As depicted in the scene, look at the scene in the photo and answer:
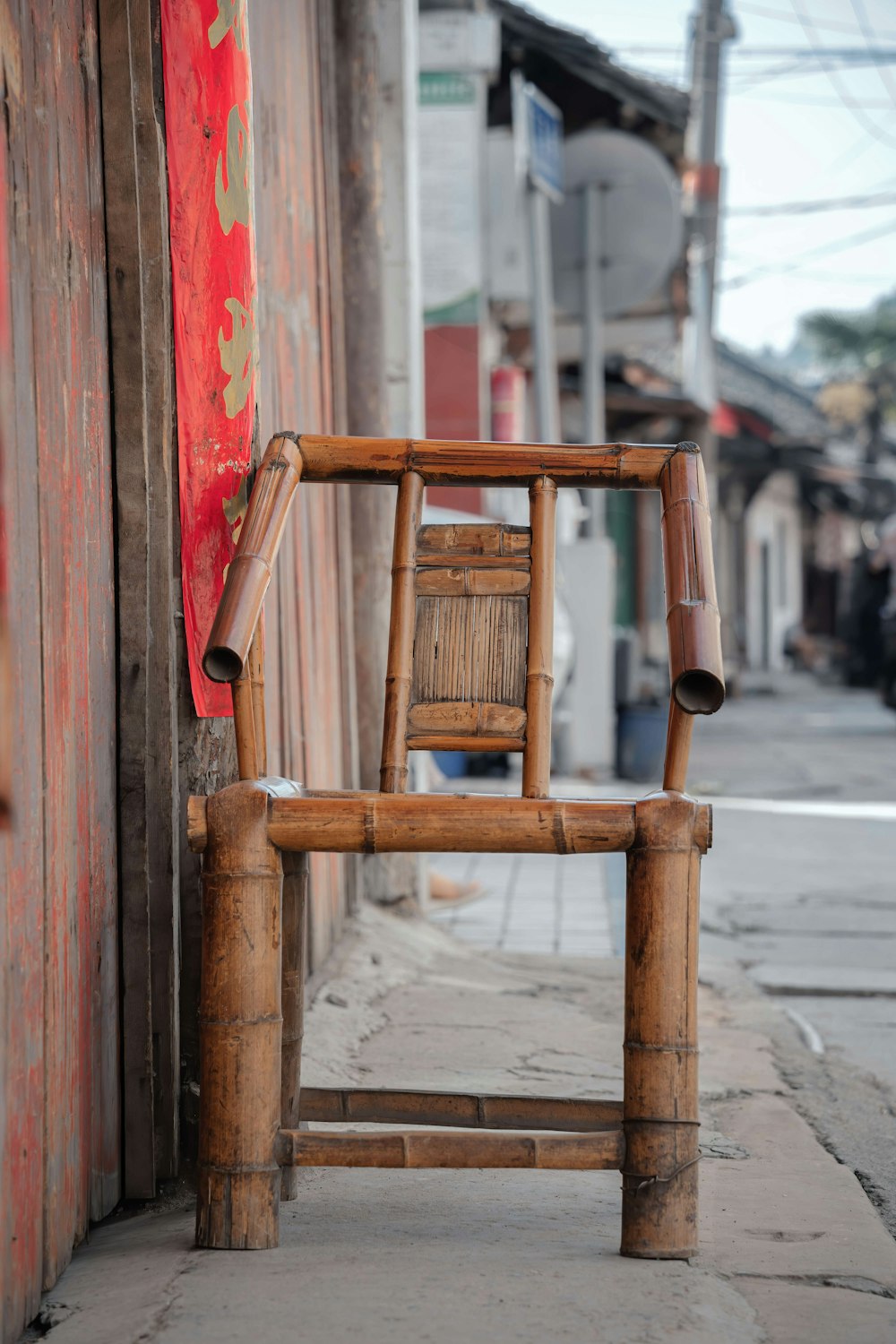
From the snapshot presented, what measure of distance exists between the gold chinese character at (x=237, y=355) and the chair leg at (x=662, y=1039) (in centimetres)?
93

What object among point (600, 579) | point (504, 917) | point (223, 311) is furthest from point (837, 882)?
point (223, 311)

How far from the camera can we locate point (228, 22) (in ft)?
7.08

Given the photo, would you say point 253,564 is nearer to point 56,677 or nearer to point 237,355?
point 56,677

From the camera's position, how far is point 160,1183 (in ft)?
6.95

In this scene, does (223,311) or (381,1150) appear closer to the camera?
(381,1150)

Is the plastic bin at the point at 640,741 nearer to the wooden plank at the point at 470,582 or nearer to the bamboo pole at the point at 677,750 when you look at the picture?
the wooden plank at the point at 470,582

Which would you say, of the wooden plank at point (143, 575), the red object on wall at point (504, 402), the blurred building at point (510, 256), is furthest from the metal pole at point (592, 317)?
the wooden plank at point (143, 575)

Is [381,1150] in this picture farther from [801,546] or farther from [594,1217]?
[801,546]

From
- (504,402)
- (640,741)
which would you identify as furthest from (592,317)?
(640,741)

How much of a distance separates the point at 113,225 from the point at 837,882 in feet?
13.9

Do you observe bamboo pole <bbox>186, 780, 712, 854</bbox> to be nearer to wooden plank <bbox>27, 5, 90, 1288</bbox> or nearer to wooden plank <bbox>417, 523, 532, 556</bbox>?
wooden plank <bbox>27, 5, 90, 1288</bbox>

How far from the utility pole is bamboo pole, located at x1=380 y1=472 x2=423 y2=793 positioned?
1165cm

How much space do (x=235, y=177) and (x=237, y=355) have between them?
0.90ft

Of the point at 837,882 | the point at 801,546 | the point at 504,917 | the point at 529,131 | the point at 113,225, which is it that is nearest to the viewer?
the point at 113,225
